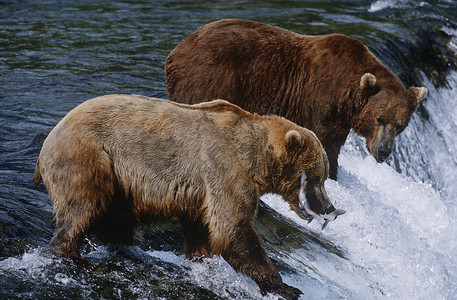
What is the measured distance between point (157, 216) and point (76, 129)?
2.44ft

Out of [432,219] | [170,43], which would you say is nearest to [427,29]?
[170,43]

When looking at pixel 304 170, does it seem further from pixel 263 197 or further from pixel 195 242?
pixel 263 197

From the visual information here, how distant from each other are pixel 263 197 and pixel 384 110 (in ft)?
4.84

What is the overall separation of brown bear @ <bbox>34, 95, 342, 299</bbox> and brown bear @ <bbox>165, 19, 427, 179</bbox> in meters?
2.18

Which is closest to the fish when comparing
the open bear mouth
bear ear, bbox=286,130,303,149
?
the open bear mouth

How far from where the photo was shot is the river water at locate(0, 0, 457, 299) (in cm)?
396

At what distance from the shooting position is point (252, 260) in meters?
3.96

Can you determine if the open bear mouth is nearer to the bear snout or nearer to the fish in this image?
the fish

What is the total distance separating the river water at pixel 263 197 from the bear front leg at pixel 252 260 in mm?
89

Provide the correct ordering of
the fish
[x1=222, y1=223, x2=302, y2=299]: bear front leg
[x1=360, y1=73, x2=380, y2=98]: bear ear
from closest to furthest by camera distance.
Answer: [x1=222, y1=223, x2=302, y2=299]: bear front leg < the fish < [x1=360, y1=73, x2=380, y2=98]: bear ear

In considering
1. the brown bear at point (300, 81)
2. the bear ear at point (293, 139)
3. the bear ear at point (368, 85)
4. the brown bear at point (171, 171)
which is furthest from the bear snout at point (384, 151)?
the bear ear at point (293, 139)

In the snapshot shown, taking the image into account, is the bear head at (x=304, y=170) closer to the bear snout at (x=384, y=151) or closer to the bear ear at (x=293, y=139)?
the bear ear at (x=293, y=139)

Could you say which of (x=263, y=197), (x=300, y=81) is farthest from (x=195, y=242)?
(x=300, y=81)

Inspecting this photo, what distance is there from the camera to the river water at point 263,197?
13.0ft
